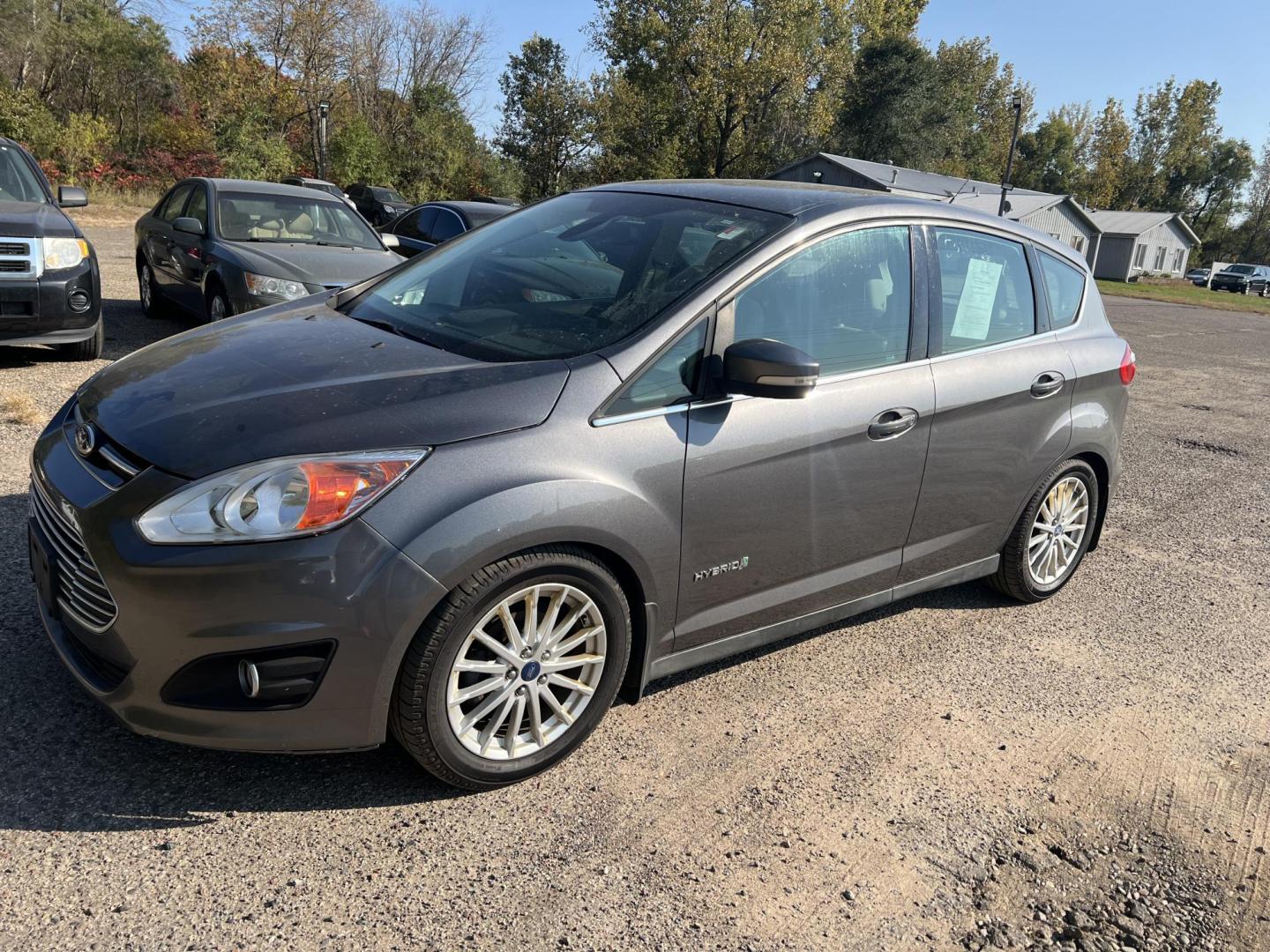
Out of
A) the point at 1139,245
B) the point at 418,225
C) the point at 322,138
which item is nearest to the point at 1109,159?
the point at 1139,245

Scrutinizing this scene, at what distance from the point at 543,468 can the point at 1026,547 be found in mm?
2656

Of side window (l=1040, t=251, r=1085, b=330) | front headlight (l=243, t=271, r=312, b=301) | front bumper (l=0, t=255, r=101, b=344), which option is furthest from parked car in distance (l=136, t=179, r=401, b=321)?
side window (l=1040, t=251, r=1085, b=330)

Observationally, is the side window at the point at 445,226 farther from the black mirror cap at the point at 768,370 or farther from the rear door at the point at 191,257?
the black mirror cap at the point at 768,370

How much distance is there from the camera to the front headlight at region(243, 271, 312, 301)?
747 cm

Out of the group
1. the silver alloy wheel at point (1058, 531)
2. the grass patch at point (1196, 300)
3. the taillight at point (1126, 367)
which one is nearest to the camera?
the silver alloy wheel at point (1058, 531)

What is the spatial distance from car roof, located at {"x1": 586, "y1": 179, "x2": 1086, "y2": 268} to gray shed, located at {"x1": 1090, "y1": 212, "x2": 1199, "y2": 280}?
2492 inches

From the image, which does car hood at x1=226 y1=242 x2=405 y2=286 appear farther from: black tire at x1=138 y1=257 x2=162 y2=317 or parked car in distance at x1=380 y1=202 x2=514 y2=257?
black tire at x1=138 y1=257 x2=162 y2=317

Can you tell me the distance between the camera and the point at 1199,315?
29.2 metres

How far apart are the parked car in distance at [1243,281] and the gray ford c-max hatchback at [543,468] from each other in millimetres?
60137

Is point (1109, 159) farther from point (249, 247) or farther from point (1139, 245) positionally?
point (249, 247)

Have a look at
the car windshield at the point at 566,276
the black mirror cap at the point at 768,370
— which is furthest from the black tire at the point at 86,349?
the black mirror cap at the point at 768,370

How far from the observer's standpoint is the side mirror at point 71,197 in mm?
7645

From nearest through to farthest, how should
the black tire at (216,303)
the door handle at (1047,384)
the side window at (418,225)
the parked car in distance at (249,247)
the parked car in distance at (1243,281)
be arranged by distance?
1. the door handle at (1047,384)
2. the parked car in distance at (249,247)
3. the black tire at (216,303)
4. the side window at (418,225)
5. the parked car in distance at (1243,281)

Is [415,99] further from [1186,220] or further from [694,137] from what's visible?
[1186,220]
